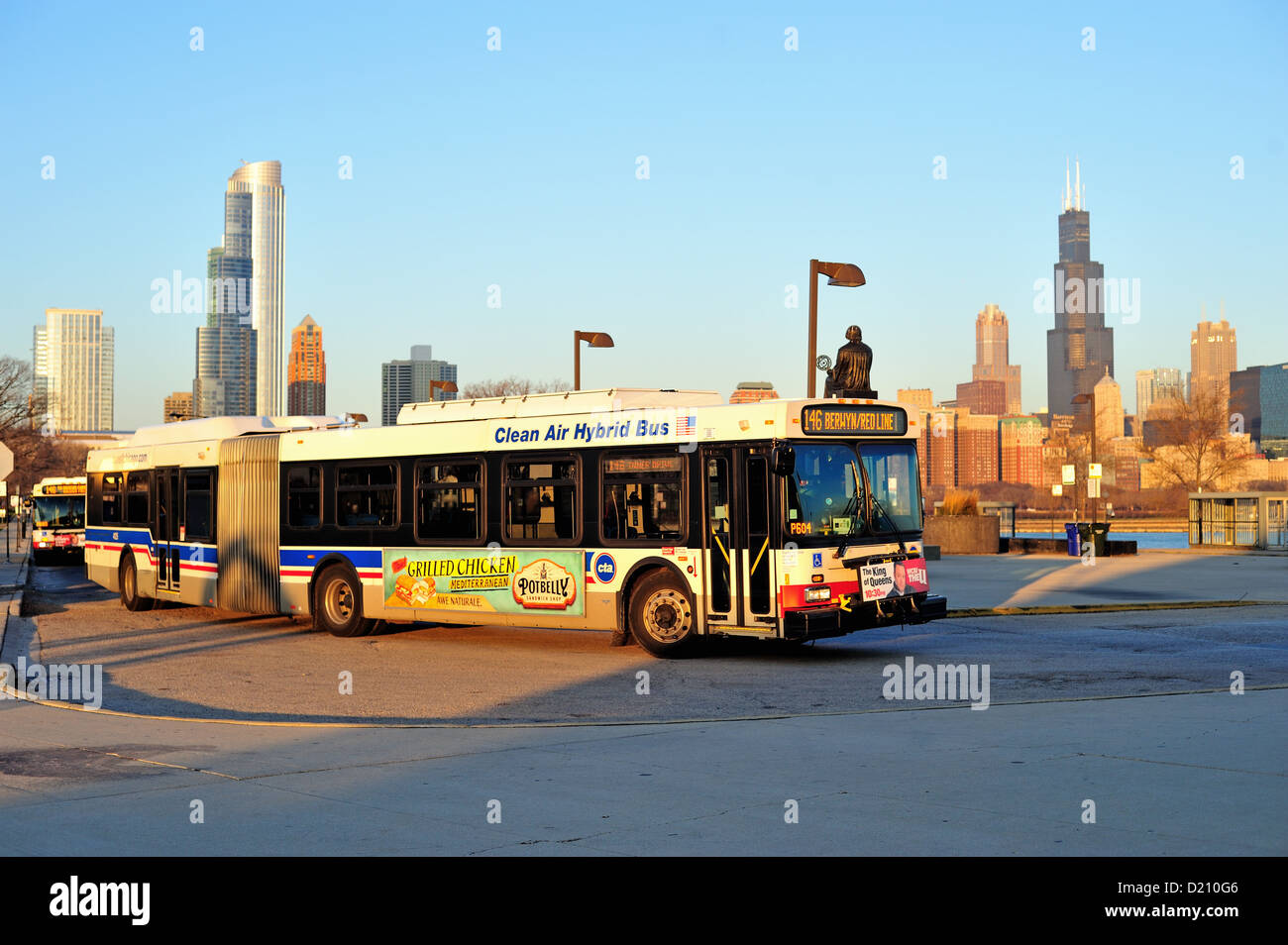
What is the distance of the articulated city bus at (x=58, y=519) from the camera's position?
4681 centimetres

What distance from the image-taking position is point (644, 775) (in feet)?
28.4

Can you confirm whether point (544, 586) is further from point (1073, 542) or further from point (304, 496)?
point (1073, 542)

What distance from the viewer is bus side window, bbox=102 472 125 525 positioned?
85.6ft

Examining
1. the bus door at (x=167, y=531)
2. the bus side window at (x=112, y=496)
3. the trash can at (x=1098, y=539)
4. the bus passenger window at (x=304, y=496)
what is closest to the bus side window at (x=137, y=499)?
the bus side window at (x=112, y=496)

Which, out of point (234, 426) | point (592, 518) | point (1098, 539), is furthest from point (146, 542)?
point (1098, 539)

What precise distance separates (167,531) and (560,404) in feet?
32.8

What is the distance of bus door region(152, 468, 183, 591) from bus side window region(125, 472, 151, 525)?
2.15ft

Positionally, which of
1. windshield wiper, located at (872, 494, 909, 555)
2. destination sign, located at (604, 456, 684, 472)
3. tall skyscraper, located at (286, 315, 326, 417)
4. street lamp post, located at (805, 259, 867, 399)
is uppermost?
tall skyscraper, located at (286, 315, 326, 417)

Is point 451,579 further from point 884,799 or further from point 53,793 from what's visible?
point 884,799

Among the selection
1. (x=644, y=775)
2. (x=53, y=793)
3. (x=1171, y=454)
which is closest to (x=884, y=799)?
(x=644, y=775)

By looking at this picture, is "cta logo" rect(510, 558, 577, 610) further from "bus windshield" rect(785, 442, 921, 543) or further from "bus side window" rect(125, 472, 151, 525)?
"bus side window" rect(125, 472, 151, 525)

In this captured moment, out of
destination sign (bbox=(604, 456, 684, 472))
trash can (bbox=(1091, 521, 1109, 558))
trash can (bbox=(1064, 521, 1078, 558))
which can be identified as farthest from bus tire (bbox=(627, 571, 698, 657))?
trash can (bbox=(1064, 521, 1078, 558))

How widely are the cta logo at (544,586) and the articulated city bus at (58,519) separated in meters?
34.0

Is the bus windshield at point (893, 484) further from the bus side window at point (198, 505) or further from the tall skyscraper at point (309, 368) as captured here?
the tall skyscraper at point (309, 368)
